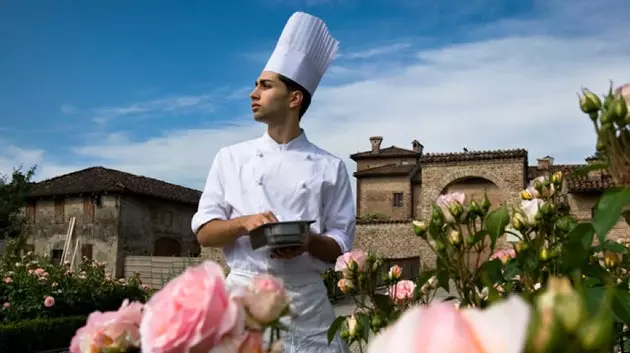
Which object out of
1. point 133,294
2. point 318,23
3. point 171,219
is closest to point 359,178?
point 171,219

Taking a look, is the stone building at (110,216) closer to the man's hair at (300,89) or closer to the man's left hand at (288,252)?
the man's hair at (300,89)

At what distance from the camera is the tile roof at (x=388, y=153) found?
1191 inches

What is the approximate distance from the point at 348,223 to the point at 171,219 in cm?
2383

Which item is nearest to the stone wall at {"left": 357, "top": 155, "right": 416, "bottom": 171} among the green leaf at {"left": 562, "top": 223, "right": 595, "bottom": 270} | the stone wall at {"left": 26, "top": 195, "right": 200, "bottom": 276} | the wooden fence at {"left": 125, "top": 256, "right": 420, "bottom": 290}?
the stone wall at {"left": 26, "top": 195, "right": 200, "bottom": 276}

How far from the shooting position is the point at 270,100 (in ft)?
6.59

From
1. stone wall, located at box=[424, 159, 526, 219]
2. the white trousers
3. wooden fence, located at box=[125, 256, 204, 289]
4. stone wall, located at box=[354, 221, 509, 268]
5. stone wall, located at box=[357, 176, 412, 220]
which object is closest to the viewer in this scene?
the white trousers

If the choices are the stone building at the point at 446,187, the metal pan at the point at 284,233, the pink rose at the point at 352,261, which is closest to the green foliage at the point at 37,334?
the pink rose at the point at 352,261

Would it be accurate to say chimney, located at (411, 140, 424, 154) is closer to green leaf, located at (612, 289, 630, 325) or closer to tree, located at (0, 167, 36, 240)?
tree, located at (0, 167, 36, 240)

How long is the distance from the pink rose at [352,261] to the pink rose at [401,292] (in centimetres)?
26

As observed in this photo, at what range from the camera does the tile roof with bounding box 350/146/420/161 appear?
99.2ft

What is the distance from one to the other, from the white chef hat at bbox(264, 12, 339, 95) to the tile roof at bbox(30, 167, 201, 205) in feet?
69.0

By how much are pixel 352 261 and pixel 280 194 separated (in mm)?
316

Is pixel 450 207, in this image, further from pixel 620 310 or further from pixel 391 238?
pixel 391 238

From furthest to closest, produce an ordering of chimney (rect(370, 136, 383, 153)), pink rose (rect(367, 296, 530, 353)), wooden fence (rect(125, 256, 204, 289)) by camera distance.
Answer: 1. chimney (rect(370, 136, 383, 153))
2. wooden fence (rect(125, 256, 204, 289))
3. pink rose (rect(367, 296, 530, 353))
